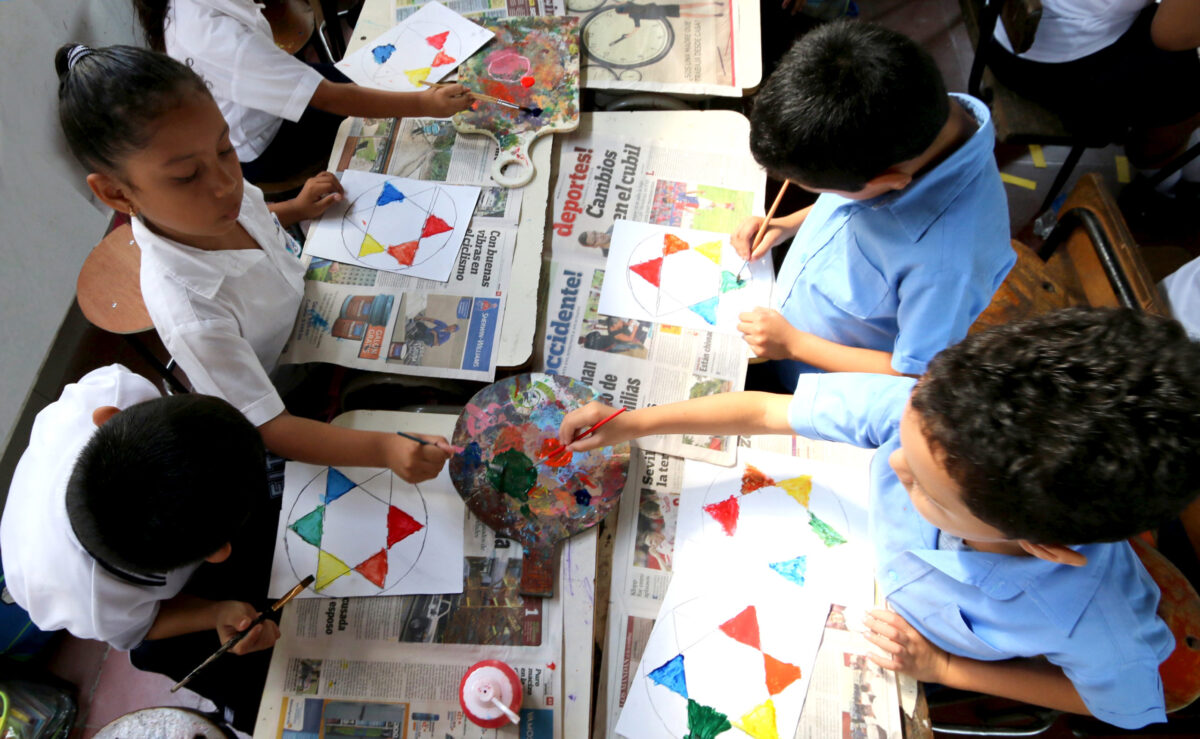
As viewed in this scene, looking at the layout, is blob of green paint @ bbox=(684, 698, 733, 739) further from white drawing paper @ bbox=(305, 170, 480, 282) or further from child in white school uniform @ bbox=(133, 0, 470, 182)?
child in white school uniform @ bbox=(133, 0, 470, 182)

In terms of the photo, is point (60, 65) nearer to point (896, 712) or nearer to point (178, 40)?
point (178, 40)

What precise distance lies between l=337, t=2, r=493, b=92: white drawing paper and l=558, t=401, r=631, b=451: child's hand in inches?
31.1

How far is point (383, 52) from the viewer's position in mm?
1332

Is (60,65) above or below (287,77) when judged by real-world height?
above

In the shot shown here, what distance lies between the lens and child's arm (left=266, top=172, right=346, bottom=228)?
113 centimetres

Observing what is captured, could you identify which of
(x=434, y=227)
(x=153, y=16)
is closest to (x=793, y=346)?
(x=434, y=227)

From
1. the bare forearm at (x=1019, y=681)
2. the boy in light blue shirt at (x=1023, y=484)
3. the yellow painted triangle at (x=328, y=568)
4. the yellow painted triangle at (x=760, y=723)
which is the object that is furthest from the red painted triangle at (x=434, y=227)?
the bare forearm at (x=1019, y=681)

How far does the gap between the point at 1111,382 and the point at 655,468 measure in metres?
0.58

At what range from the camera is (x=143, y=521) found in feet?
2.27

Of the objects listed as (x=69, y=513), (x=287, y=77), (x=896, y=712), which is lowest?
(x=896, y=712)

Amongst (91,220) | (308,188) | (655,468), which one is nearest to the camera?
(655,468)

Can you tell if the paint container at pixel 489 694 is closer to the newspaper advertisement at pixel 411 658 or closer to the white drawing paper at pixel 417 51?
the newspaper advertisement at pixel 411 658

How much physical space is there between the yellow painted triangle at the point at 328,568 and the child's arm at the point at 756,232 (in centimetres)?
79

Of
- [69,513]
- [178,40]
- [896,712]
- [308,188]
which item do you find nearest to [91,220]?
[178,40]
